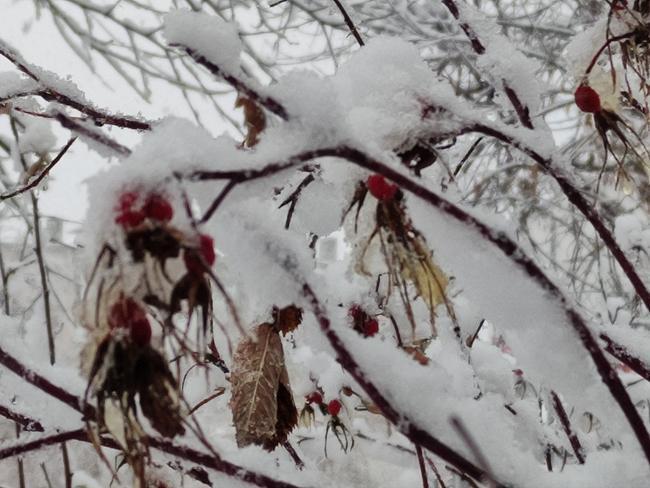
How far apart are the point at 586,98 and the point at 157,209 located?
16.9 inches

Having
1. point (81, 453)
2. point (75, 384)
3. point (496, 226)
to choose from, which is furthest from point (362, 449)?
point (81, 453)

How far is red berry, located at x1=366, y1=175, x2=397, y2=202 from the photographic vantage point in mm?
451

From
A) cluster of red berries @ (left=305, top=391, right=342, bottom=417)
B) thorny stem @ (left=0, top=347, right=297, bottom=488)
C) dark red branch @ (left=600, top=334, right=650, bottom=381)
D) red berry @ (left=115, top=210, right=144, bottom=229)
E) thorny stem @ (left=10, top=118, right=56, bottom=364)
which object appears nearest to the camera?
red berry @ (left=115, top=210, right=144, bottom=229)

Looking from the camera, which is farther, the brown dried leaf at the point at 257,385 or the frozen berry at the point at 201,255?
the brown dried leaf at the point at 257,385

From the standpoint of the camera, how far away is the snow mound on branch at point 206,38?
410 mm

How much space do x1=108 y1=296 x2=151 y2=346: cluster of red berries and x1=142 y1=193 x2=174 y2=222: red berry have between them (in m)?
0.05

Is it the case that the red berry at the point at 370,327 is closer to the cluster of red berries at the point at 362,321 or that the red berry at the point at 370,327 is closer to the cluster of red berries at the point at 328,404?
the cluster of red berries at the point at 362,321

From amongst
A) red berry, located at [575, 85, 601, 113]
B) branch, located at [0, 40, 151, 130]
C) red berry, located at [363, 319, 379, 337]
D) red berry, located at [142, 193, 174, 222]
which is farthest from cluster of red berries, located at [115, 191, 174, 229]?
red berry, located at [363, 319, 379, 337]

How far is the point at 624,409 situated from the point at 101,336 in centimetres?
33

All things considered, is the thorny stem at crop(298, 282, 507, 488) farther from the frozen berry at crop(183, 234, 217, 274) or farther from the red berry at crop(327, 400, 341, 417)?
the red berry at crop(327, 400, 341, 417)

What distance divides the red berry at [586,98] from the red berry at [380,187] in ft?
0.83

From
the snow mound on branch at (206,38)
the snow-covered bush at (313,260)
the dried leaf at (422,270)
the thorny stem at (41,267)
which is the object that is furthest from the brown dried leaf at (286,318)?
the thorny stem at (41,267)

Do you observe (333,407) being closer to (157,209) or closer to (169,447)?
(169,447)

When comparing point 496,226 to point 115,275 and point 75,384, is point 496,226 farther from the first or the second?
point 75,384
